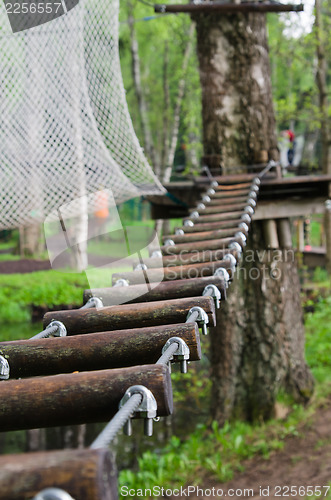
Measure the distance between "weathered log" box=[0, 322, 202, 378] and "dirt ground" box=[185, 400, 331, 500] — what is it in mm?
2746

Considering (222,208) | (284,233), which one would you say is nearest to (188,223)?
(222,208)

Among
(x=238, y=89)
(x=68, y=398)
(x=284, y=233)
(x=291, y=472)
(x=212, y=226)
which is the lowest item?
(x=291, y=472)

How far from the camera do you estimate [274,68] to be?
52.9ft

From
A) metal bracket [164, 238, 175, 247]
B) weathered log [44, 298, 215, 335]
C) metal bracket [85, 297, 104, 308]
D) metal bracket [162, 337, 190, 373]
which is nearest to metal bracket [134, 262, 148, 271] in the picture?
metal bracket [164, 238, 175, 247]

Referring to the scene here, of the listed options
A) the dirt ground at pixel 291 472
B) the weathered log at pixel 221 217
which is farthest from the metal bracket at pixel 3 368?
the dirt ground at pixel 291 472

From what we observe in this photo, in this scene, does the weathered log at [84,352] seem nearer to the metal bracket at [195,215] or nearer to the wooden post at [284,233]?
the metal bracket at [195,215]

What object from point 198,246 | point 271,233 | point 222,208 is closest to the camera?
point 198,246

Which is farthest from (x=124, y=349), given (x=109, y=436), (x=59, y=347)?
(x=109, y=436)

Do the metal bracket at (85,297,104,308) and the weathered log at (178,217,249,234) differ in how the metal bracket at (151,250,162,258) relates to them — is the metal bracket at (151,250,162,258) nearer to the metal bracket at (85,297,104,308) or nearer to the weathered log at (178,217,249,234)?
the weathered log at (178,217,249,234)

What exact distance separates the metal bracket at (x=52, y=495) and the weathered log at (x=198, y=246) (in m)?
1.92

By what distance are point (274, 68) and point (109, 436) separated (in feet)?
55.0

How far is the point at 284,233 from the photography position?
4316mm

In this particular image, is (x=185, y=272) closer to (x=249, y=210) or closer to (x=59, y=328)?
(x=59, y=328)

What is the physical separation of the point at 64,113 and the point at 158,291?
223 cm
